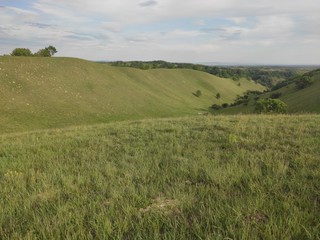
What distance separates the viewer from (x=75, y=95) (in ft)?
213

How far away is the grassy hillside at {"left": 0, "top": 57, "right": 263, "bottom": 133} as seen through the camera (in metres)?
50.4

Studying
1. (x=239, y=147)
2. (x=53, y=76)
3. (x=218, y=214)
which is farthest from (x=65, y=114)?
(x=218, y=214)

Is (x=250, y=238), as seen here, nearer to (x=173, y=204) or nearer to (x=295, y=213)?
(x=295, y=213)

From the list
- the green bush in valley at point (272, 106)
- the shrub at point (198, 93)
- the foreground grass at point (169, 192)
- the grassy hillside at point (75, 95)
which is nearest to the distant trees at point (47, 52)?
the grassy hillside at point (75, 95)

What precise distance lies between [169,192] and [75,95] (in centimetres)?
6398

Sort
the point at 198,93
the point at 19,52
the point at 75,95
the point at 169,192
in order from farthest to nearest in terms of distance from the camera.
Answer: the point at 198,93 < the point at 19,52 < the point at 75,95 < the point at 169,192

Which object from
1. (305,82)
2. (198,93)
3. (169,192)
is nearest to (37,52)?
(198,93)

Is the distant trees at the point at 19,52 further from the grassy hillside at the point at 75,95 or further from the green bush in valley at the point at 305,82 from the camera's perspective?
the green bush in valley at the point at 305,82

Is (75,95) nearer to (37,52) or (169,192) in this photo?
(37,52)

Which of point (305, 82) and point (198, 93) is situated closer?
point (305, 82)

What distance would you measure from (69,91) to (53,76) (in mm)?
7255

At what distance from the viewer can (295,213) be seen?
11.5ft

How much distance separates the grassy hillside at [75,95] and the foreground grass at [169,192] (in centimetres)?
3991

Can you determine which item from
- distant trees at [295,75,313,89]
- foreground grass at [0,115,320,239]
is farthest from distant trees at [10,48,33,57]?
foreground grass at [0,115,320,239]
